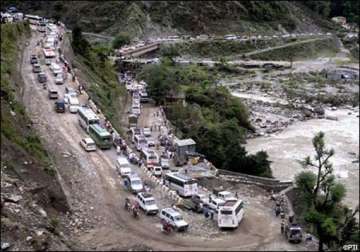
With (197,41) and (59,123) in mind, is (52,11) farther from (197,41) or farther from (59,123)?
(59,123)

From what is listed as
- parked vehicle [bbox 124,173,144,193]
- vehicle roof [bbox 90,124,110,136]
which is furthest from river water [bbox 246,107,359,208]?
parked vehicle [bbox 124,173,144,193]

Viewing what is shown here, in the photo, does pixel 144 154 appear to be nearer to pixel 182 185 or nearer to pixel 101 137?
pixel 101 137

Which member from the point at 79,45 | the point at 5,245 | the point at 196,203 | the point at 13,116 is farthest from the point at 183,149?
the point at 79,45

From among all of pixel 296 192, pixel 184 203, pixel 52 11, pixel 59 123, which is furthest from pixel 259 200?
pixel 52 11

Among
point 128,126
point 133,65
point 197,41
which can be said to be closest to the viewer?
point 128,126

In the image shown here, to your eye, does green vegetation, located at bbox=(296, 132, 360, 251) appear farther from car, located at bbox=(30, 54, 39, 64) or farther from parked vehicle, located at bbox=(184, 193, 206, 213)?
car, located at bbox=(30, 54, 39, 64)

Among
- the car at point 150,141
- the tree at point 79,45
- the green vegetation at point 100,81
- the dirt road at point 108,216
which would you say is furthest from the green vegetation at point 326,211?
the tree at point 79,45

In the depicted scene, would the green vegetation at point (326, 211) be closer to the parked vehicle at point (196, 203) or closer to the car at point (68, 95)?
the parked vehicle at point (196, 203)
